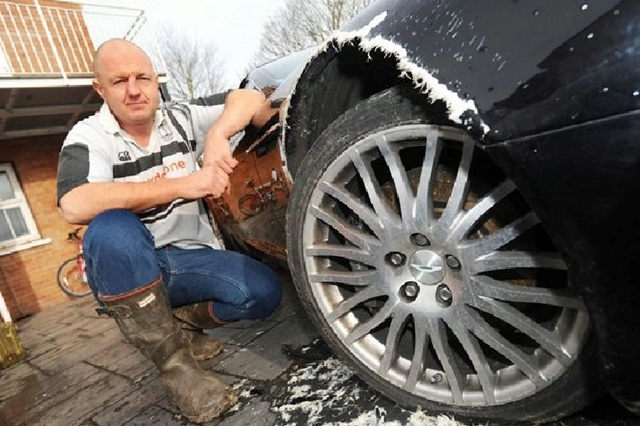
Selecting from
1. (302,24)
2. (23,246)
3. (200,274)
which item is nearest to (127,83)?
(200,274)

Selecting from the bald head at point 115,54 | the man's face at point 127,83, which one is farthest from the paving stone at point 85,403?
the bald head at point 115,54

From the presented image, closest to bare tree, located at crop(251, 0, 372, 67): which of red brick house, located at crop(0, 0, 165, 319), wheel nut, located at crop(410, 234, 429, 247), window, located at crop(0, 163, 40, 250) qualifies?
red brick house, located at crop(0, 0, 165, 319)

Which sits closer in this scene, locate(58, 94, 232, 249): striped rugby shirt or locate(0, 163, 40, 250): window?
locate(58, 94, 232, 249): striped rugby shirt

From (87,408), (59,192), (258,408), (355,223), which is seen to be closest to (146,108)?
(59,192)

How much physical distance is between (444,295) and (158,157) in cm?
156

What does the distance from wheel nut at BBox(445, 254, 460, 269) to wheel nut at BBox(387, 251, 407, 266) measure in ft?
0.41

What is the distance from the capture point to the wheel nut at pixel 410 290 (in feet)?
3.81

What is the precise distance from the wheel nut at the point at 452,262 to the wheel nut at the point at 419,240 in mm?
69

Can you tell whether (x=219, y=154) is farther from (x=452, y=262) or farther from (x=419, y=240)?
(x=452, y=262)

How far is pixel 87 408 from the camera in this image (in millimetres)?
2121

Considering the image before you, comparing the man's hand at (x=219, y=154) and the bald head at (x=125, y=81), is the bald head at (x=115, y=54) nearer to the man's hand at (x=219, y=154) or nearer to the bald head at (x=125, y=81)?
the bald head at (x=125, y=81)

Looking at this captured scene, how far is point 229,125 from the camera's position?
75.6 inches

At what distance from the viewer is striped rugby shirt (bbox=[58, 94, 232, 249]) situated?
1748mm

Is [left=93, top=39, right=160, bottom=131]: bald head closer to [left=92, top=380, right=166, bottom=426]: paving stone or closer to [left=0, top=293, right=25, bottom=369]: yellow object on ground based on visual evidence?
[left=92, top=380, right=166, bottom=426]: paving stone
